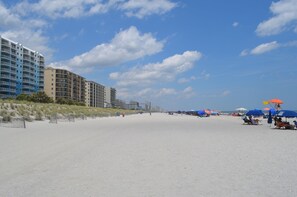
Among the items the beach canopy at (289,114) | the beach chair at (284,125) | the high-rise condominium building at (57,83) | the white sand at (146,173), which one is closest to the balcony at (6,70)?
the high-rise condominium building at (57,83)

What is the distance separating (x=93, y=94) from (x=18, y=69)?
71.7 metres

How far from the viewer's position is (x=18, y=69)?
3912 inches

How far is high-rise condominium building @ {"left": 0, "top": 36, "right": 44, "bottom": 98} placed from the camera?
300 ft

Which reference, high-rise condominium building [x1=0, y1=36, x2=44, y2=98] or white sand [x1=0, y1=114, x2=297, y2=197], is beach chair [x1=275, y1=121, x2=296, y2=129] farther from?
high-rise condominium building [x1=0, y1=36, x2=44, y2=98]

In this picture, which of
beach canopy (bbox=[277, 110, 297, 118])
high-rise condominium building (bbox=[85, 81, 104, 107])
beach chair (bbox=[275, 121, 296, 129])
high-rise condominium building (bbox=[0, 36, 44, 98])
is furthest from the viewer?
high-rise condominium building (bbox=[85, 81, 104, 107])

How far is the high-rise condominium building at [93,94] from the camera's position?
539ft

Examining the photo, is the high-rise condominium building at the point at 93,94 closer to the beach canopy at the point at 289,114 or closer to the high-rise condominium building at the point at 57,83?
the high-rise condominium building at the point at 57,83

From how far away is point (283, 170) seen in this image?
732 cm

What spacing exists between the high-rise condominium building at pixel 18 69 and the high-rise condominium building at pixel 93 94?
167 ft

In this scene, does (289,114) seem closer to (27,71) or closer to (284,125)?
(284,125)

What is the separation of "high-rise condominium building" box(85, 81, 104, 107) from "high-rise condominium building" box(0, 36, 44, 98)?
167 ft

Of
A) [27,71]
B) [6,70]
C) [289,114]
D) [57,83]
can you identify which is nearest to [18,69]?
[27,71]

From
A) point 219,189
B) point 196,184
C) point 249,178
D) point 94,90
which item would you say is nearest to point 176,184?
Result: point 196,184

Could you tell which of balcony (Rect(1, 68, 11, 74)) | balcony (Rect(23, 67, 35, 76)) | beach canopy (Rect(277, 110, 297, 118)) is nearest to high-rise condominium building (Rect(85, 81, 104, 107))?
balcony (Rect(23, 67, 35, 76))
